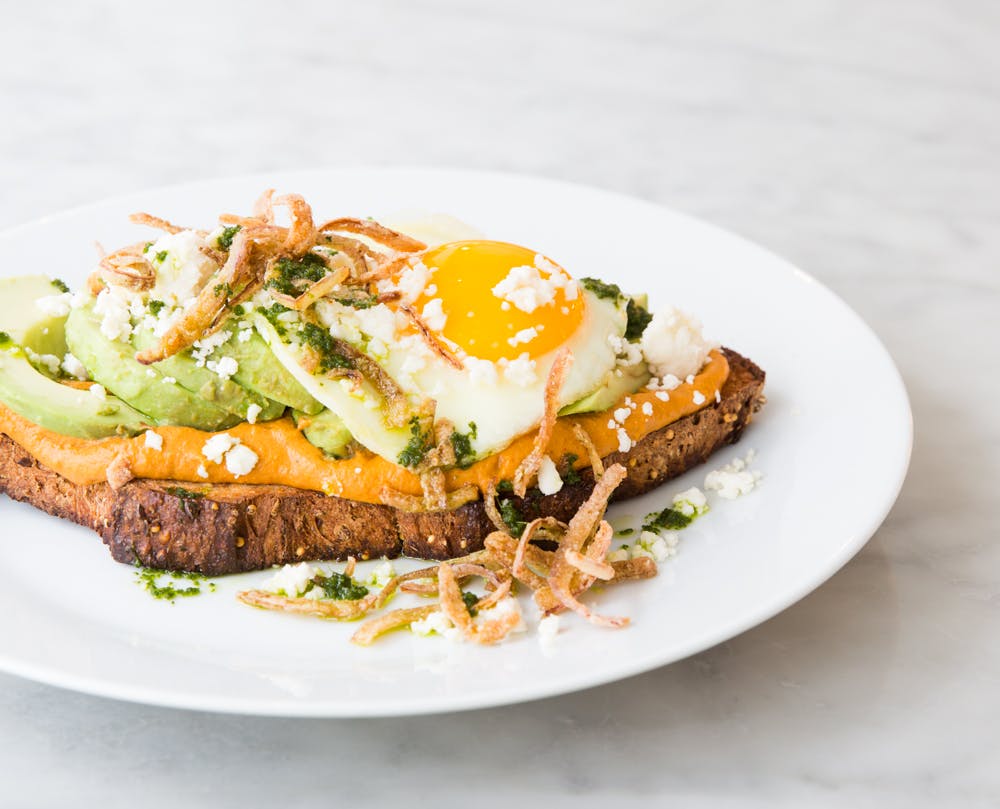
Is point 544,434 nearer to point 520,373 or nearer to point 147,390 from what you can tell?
point 520,373

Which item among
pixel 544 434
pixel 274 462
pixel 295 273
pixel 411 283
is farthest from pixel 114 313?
pixel 544 434

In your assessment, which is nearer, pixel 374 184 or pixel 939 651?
Answer: pixel 939 651

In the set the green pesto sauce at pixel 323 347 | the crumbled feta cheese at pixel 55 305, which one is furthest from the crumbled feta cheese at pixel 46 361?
the green pesto sauce at pixel 323 347

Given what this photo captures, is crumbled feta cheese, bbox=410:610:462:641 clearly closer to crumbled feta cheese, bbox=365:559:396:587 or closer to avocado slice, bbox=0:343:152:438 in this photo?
crumbled feta cheese, bbox=365:559:396:587

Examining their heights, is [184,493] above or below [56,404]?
below

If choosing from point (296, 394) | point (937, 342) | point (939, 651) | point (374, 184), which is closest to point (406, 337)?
point (296, 394)

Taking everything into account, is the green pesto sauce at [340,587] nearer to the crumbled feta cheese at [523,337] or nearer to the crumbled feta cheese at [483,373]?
the crumbled feta cheese at [483,373]

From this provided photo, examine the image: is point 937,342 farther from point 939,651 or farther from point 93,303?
point 93,303
